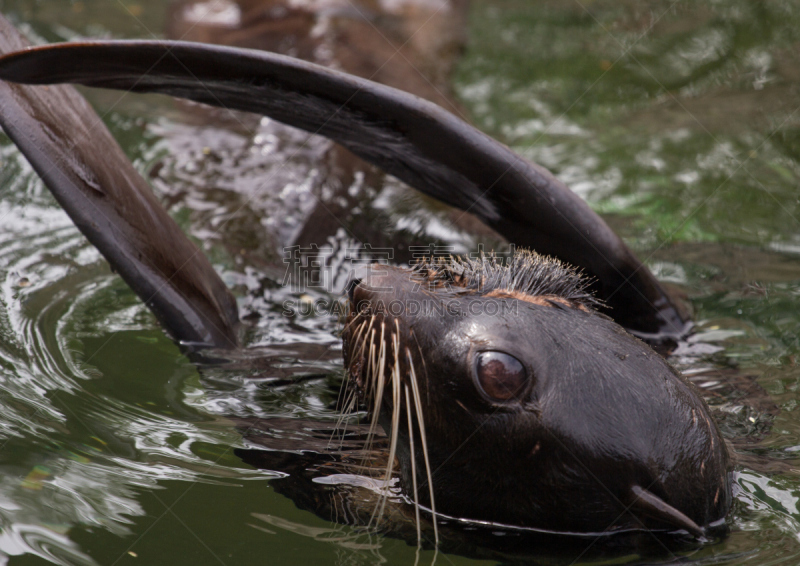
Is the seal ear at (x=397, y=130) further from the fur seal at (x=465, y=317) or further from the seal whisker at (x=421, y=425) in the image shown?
the seal whisker at (x=421, y=425)

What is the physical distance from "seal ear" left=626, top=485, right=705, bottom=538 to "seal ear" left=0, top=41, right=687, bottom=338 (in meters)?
1.09

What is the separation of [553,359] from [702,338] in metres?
1.57

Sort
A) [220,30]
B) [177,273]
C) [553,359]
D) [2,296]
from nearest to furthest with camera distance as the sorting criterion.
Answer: [553,359], [177,273], [2,296], [220,30]

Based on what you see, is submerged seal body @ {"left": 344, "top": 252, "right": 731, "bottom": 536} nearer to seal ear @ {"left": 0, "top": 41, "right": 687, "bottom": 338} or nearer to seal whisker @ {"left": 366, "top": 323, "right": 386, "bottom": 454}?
seal whisker @ {"left": 366, "top": 323, "right": 386, "bottom": 454}

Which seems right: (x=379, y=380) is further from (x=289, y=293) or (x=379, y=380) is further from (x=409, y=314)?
(x=289, y=293)

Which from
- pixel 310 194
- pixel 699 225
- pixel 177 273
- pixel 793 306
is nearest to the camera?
pixel 177 273

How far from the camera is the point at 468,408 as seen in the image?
7.39 feet

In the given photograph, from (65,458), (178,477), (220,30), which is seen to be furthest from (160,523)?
(220,30)

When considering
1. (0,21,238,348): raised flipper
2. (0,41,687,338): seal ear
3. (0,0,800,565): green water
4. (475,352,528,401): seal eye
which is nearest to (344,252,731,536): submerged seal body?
(475,352,528,401): seal eye

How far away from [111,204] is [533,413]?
1.67 m

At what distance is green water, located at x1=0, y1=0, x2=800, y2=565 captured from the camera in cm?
241

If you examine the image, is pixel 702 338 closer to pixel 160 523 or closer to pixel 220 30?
pixel 160 523

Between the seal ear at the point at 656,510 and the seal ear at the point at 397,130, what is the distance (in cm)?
109

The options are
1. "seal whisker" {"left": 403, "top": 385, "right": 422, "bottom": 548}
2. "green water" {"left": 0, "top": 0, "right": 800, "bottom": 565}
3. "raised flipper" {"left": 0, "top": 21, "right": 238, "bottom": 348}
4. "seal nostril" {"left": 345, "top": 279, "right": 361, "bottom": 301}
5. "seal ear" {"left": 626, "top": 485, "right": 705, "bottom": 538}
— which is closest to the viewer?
"seal ear" {"left": 626, "top": 485, "right": 705, "bottom": 538}
